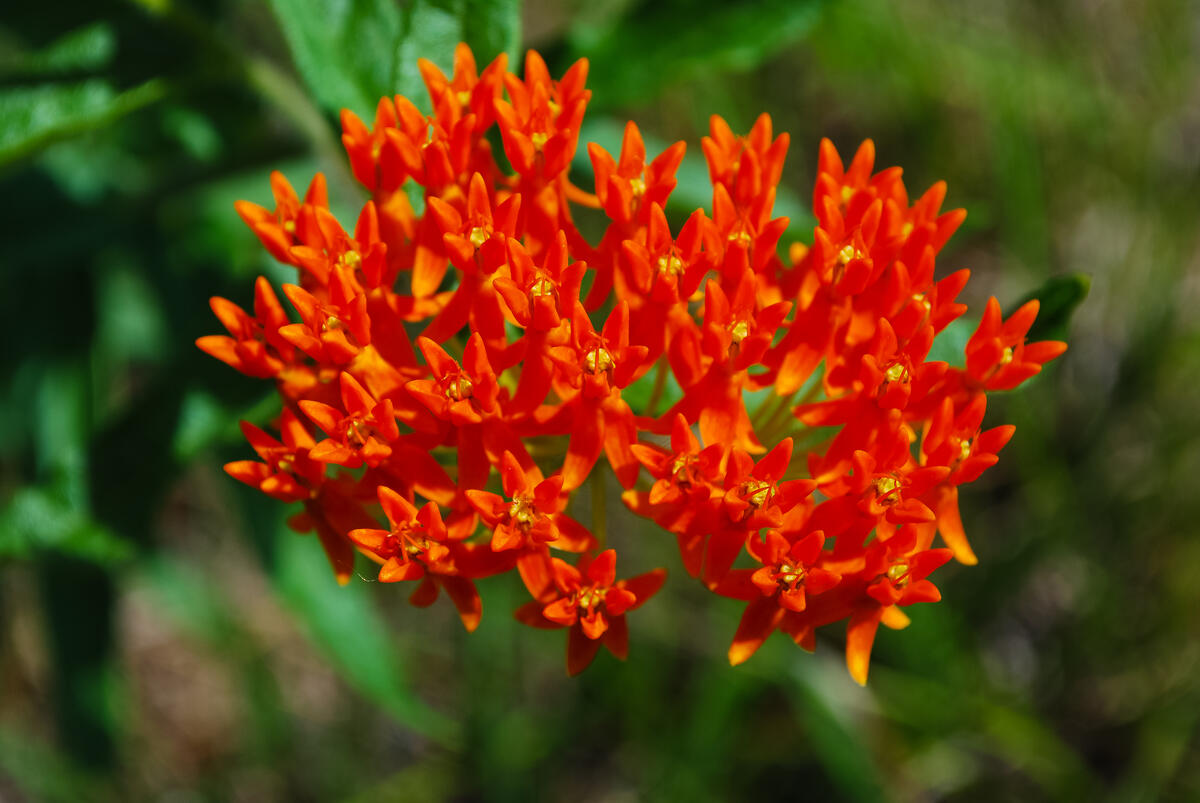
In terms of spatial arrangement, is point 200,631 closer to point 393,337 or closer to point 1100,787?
point 393,337

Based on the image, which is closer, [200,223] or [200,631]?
[200,223]

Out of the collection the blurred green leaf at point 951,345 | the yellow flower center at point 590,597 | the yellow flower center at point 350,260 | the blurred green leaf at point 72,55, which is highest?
the blurred green leaf at point 72,55

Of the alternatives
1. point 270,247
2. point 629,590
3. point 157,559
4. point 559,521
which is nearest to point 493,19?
point 270,247

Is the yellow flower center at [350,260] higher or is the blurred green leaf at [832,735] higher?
the yellow flower center at [350,260]

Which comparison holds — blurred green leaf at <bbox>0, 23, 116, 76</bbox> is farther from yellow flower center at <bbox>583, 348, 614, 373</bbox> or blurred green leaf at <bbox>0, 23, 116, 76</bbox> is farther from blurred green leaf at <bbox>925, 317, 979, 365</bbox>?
blurred green leaf at <bbox>925, 317, 979, 365</bbox>

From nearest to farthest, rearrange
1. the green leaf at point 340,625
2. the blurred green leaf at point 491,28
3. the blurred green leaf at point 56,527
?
the blurred green leaf at point 491,28
the blurred green leaf at point 56,527
the green leaf at point 340,625

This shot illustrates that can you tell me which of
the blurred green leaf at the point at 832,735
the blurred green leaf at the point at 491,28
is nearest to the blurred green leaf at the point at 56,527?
the blurred green leaf at the point at 491,28

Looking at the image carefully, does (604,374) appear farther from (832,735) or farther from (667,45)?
(832,735)

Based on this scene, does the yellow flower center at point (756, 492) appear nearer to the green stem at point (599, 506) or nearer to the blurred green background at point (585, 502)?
the green stem at point (599, 506)
